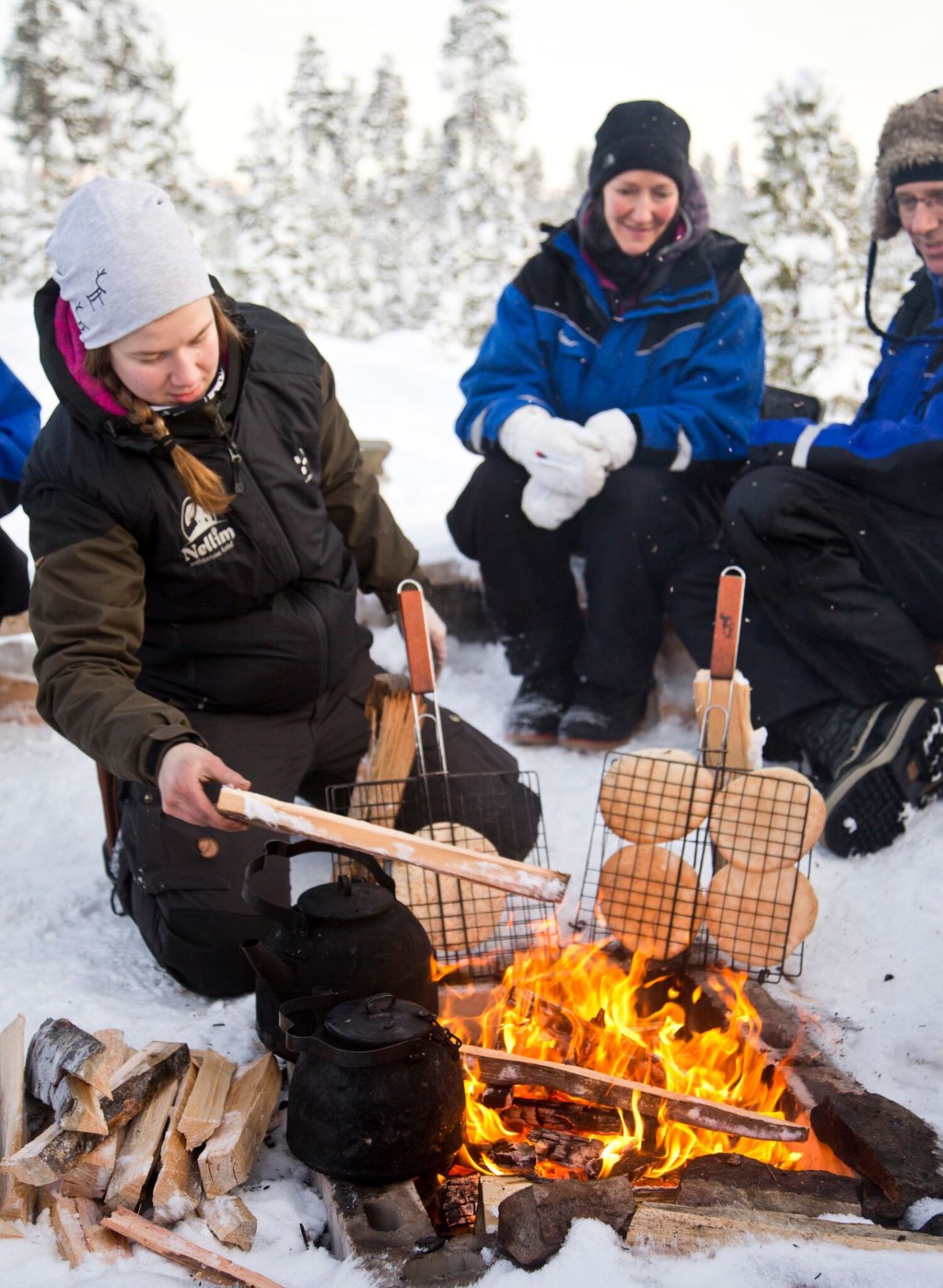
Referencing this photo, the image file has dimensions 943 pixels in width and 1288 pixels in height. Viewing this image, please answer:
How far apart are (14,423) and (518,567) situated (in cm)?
166

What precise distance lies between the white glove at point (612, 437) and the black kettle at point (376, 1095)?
218 centimetres

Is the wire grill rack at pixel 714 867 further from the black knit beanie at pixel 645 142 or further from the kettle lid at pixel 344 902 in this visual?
the black knit beanie at pixel 645 142

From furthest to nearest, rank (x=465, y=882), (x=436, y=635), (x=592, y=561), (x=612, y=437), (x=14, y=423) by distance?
(x=592, y=561) → (x=612, y=437) → (x=14, y=423) → (x=436, y=635) → (x=465, y=882)

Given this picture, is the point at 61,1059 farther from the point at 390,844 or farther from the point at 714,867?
the point at 714,867

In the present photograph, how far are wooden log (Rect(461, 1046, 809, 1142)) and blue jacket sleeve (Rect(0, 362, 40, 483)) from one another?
222 centimetres

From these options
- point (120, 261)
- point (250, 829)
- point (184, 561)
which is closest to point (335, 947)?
point (250, 829)

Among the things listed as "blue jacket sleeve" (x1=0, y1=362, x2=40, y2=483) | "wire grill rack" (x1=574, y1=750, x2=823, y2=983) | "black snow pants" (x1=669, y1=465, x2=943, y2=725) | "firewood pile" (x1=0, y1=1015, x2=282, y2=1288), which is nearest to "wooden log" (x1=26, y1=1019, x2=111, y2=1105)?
"firewood pile" (x1=0, y1=1015, x2=282, y2=1288)

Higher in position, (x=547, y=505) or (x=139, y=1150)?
(x=547, y=505)

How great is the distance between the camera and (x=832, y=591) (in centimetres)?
310

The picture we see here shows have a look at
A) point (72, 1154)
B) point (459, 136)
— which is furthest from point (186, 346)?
point (459, 136)

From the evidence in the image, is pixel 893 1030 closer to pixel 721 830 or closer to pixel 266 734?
pixel 721 830

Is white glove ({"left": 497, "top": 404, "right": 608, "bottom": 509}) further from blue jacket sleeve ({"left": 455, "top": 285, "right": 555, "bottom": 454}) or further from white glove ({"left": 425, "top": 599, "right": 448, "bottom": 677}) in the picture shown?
white glove ({"left": 425, "top": 599, "right": 448, "bottom": 677})

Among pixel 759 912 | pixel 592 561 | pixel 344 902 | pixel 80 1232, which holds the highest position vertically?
pixel 592 561

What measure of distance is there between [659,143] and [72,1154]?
3129mm
